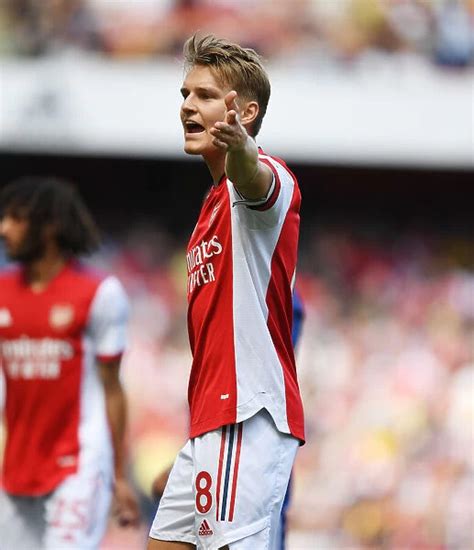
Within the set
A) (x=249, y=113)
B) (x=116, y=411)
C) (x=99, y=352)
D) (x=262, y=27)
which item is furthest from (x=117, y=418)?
(x=262, y=27)

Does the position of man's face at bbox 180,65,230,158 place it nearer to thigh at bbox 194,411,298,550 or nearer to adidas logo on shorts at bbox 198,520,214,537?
thigh at bbox 194,411,298,550

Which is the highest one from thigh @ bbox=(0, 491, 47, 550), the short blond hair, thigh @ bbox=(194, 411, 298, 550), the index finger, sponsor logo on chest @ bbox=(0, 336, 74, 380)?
the short blond hair

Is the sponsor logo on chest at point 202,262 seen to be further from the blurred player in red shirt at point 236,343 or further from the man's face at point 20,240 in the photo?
the man's face at point 20,240

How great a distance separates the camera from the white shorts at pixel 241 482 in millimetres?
4051

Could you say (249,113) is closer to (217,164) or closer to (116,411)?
(217,164)

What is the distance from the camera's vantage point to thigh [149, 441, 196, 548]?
425 cm

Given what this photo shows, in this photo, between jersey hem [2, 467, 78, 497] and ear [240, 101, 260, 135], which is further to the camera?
jersey hem [2, 467, 78, 497]

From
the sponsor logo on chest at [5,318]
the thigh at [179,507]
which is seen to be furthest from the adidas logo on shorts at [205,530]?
the sponsor logo on chest at [5,318]

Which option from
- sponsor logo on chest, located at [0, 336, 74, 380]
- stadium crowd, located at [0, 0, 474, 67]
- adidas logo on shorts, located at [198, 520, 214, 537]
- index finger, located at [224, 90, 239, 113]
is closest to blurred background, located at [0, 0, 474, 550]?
stadium crowd, located at [0, 0, 474, 67]

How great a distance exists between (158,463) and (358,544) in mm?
2106

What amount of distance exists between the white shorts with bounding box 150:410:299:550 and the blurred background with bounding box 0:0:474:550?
Result: 346 inches

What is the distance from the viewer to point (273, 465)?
162 inches

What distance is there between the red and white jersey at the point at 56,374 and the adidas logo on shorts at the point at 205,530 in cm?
192

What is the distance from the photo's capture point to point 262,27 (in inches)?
527
